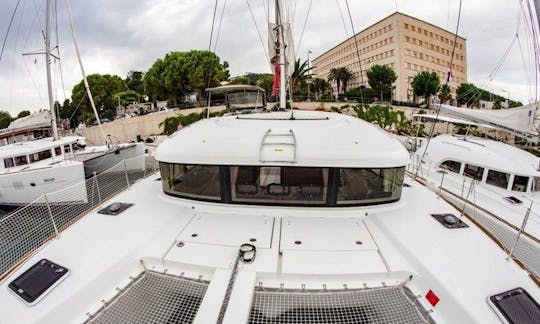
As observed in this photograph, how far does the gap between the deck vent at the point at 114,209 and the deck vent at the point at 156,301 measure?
1.43 metres

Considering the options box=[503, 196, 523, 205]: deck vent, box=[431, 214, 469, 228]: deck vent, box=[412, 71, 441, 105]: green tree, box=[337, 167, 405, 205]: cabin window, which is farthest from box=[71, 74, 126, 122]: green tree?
box=[412, 71, 441, 105]: green tree

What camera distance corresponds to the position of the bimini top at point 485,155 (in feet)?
22.9

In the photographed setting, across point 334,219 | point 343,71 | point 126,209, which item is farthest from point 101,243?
point 343,71

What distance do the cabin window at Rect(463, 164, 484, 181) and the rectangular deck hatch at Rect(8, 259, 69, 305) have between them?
9270 mm

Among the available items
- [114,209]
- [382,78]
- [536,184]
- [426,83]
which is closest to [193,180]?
[114,209]

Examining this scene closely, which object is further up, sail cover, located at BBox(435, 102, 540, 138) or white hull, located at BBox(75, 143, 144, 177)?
sail cover, located at BBox(435, 102, 540, 138)

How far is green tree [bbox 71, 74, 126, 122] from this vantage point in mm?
37875

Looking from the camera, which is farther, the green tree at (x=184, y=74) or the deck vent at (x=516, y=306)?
the green tree at (x=184, y=74)

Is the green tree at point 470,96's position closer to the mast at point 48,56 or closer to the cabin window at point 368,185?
the cabin window at point 368,185

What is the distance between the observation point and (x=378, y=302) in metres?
2.19

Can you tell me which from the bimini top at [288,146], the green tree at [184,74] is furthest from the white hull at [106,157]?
the green tree at [184,74]

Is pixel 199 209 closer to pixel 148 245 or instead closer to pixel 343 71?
pixel 148 245

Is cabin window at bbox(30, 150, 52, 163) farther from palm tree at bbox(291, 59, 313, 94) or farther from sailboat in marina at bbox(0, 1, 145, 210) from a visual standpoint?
palm tree at bbox(291, 59, 313, 94)

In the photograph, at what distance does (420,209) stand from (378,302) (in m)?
1.98
